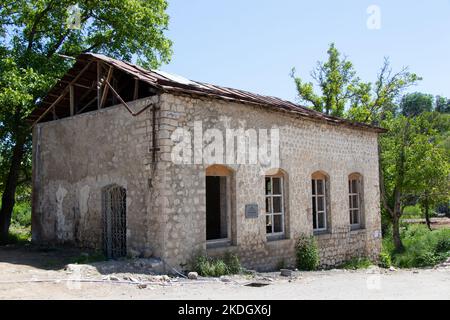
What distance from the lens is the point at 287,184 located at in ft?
37.4

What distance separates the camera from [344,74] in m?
25.3

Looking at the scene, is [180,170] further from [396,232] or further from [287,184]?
[396,232]

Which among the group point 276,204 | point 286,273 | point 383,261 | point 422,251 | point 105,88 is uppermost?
point 105,88

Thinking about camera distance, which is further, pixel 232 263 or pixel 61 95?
pixel 61 95

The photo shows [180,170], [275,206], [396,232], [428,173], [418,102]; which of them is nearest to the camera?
[180,170]

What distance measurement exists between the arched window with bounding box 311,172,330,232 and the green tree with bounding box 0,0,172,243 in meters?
7.95

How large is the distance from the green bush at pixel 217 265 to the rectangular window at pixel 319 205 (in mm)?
3723

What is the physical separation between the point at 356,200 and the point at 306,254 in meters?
3.53

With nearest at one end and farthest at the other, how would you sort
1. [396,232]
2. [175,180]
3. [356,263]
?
[175,180], [356,263], [396,232]

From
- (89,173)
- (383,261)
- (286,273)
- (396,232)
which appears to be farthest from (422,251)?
(89,173)

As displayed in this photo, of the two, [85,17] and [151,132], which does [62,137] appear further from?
[85,17]

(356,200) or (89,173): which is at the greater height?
(89,173)
